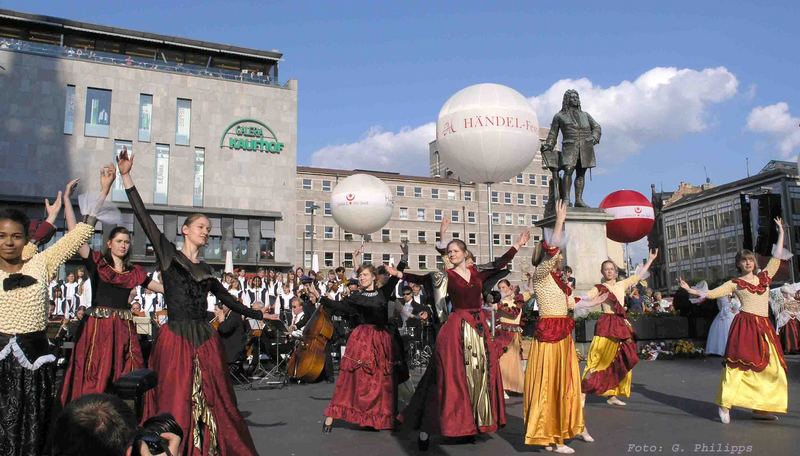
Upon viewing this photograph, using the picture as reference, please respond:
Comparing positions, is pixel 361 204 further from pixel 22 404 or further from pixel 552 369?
pixel 22 404

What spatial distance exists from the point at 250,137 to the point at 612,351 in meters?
42.5

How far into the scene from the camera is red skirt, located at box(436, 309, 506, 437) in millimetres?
6113

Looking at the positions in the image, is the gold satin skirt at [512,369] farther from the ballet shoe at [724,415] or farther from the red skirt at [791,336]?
the red skirt at [791,336]

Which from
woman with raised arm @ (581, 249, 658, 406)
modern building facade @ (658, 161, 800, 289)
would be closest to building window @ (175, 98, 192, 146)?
woman with raised arm @ (581, 249, 658, 406)

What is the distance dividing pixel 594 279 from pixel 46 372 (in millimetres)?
11575

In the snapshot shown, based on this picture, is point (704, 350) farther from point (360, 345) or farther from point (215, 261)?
point (215, 261)

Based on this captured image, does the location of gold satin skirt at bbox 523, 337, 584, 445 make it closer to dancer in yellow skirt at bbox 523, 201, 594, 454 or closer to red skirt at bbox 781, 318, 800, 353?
dancer in yellow skirt at bbox 523, 201, 594, 454

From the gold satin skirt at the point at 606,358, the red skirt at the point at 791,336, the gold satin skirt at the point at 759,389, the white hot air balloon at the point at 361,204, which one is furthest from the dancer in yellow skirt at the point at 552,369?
the red skirt at the point at 791,336

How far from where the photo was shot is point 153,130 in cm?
4538

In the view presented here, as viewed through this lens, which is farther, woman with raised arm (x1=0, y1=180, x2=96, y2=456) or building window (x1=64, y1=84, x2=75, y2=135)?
building window (x1=64, y1=84, x2=75, y2=135)

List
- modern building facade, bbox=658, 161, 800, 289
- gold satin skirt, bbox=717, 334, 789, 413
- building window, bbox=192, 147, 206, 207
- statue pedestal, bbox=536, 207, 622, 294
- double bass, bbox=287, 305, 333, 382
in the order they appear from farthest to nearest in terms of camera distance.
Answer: modern building facade, bbox=658, 161, 800, 289 → building window, bbox=192, 147, 206, 207 → statue pedestal, bbox=536, 207, 622, 294 → double bass, bbox=287, 305, 333, 382 → gold satin skirt, bbox=717, 334, 789, 413

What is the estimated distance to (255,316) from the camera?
4.94m

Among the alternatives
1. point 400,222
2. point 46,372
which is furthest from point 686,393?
point 400,222

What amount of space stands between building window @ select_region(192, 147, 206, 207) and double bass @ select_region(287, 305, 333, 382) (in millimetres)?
36183
